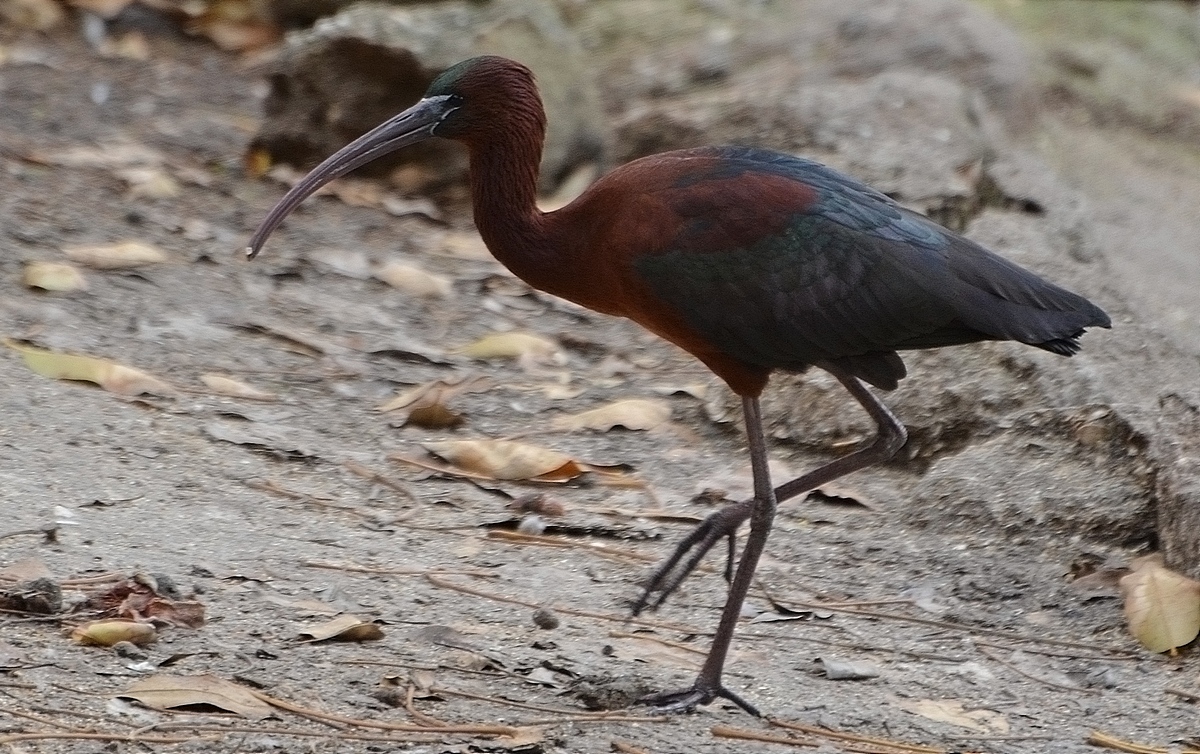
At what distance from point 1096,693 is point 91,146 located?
5.79m

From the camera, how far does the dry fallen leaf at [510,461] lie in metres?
5.38

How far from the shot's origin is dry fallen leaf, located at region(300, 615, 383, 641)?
3883 millimetres

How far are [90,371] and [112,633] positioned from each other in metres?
1.93

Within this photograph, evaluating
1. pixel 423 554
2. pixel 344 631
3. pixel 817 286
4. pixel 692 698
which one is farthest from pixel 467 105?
pixel 692 698

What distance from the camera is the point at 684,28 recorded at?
33.7ft

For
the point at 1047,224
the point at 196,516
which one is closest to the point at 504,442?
the point at 196,516

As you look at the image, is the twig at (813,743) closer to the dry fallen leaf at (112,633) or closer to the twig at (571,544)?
the twig at (571,544)

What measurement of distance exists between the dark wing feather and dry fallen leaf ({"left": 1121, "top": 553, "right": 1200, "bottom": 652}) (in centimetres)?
73

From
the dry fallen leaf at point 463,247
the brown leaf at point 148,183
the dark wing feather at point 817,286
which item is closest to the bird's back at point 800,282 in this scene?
the dark wing feather at point 817,286

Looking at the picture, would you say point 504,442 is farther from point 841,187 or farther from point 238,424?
point 841,187

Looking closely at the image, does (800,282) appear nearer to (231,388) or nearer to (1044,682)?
(1044,682)

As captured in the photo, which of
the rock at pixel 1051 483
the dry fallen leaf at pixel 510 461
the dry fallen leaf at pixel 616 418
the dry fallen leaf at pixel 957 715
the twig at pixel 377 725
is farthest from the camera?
the dry fallen leaf at pixel 616 418

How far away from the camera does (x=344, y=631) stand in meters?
3.90

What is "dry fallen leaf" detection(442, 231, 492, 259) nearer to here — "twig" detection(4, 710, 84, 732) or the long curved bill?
the long curved bill
